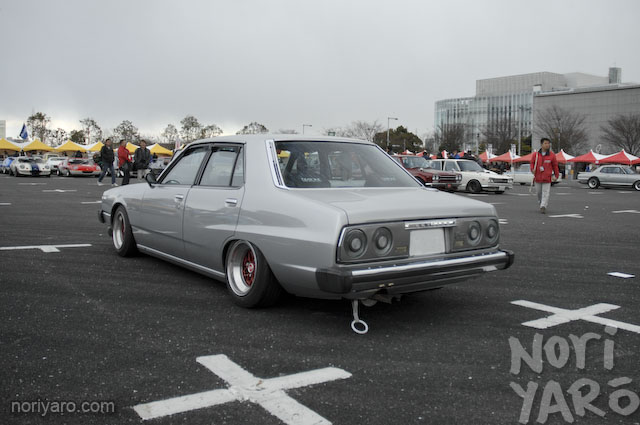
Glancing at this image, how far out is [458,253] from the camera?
13.9ft

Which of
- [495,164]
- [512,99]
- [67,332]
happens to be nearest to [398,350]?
[67,332]

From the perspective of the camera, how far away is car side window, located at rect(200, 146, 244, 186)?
16.1ft

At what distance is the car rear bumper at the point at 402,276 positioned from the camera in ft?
12.0

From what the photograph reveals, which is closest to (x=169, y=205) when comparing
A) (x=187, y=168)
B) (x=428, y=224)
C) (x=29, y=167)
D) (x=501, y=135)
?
(x=187, y=168)

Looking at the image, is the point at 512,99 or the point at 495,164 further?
the point at 512,99

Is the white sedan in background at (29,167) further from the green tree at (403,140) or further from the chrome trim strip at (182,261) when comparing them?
the green tree at (403,140)

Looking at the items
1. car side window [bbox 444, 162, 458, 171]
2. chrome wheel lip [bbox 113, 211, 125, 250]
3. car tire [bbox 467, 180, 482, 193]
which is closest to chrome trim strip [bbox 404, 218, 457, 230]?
chrome wheel lip [bbox 113, 211, 125, 250]

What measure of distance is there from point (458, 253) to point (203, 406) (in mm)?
2219

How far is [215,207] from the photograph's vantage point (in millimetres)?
4793

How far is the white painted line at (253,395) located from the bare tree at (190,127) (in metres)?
82.6

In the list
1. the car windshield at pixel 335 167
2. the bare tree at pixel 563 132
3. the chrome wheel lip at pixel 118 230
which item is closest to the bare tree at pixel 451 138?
the bare tree at pixel 563 132

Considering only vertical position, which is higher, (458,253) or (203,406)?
(458,253)

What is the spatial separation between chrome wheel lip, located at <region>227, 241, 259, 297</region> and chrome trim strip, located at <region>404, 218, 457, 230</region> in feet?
4.08

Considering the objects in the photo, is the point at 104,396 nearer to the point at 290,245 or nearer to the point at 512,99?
the point at 290,245
